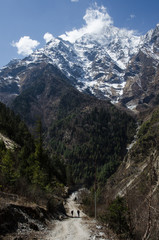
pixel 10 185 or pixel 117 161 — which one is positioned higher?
pixel 117 161

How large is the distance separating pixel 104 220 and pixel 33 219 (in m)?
13.8

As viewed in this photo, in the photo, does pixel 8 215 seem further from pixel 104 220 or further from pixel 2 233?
pixel 104 220

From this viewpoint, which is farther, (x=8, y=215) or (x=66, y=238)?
(x=66, y=238)

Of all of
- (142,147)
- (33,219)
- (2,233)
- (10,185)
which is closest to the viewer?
(2,233)

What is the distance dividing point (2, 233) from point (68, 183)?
95626 millimetres

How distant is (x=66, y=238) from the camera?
18250mm

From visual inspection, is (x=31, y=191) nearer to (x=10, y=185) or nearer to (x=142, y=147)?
(x=10, y=185)

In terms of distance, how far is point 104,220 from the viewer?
29344 millimetres

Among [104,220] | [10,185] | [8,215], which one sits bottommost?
[104,220]

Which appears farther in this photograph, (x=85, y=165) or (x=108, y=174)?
(x=85, y=165)

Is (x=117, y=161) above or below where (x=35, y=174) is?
above

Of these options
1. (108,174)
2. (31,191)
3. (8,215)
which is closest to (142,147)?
(108,174)

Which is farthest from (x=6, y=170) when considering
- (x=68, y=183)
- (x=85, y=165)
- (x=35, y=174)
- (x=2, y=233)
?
(x=85, y=165)

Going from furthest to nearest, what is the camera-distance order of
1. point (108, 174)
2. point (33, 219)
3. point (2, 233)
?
point (108, 174)
point (33, 219)
point (2, 233)
